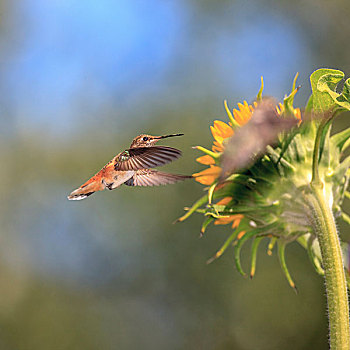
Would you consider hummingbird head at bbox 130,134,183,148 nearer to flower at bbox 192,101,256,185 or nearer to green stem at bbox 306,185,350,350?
flower at bbox 192,101,256,185

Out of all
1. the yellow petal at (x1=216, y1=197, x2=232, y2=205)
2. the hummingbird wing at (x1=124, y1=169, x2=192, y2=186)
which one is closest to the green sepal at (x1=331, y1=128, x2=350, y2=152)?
the yellow petal at (x1=216, y1=197, x2=232, y2=205)

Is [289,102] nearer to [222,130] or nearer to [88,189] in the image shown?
[222,130]

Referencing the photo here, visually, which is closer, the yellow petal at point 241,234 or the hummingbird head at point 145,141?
the hummingbird head at point 145,141

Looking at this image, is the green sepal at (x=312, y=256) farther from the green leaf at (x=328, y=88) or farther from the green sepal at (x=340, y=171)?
the green leaf at (x=328, y=88)

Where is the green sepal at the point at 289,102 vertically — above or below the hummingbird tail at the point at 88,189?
above

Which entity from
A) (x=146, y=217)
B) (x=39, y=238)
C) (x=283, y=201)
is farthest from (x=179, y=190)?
(x=283, y=201)

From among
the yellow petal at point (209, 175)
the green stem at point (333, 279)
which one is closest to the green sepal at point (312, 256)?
the green stem at point (333, 279)

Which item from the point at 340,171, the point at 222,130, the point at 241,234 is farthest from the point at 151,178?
the point at 340,171
